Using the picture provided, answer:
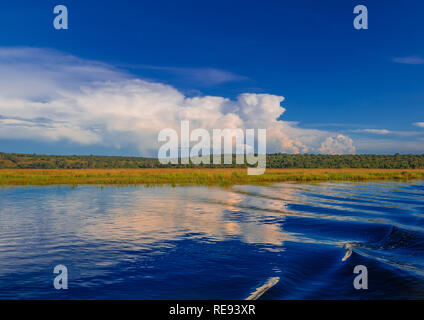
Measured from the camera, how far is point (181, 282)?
10836mm

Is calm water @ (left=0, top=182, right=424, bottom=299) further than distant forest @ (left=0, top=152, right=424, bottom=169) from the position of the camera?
No

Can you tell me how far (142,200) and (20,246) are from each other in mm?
16105

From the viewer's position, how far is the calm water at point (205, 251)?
33.8ft

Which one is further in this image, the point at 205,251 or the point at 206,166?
the point at 206,166

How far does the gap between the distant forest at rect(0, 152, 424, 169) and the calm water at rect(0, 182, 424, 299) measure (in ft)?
353

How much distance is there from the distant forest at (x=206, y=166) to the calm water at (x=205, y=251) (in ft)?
353

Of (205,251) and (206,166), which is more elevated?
(206,166)

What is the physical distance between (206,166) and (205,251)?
140459 millimetres

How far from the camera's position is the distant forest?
122m

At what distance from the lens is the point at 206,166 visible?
508 feet

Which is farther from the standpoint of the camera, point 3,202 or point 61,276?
point 3,202

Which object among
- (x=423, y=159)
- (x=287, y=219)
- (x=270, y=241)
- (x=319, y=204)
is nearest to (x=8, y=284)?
(x=270, y=241)

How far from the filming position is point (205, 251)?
47.0ft
